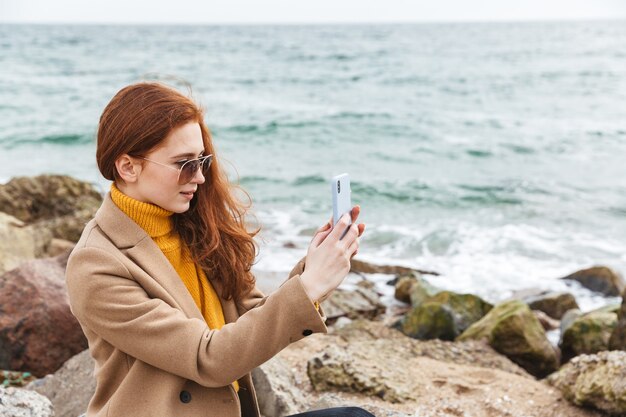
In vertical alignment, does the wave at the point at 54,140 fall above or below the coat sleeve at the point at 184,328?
below

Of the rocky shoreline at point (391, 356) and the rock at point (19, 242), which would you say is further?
the rock at point (19, 242)

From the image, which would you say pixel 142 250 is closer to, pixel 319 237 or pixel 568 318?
pixel 319 237

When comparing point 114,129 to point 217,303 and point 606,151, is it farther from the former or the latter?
point 606,151

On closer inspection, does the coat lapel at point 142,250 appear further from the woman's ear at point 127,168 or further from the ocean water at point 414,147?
the ocean water at point 414,147

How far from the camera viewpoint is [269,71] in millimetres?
37344

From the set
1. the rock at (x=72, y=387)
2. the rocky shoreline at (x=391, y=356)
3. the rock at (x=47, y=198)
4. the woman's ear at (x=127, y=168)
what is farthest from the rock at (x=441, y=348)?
the rock at (x=47, y=198)

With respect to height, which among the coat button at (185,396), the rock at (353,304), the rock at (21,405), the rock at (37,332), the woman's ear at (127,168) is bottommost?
the rock at (353,304)

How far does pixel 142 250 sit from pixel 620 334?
5203 mm

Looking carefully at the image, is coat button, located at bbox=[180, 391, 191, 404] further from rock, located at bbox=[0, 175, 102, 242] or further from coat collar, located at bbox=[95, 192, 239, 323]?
rock, located at bbox=[0, 175, 102, 242]

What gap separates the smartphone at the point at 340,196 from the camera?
1967 mm

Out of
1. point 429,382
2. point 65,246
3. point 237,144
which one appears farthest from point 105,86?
point 429,382

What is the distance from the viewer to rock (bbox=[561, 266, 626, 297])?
9.68 m

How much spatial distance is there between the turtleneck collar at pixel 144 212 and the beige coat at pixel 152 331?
0.03m

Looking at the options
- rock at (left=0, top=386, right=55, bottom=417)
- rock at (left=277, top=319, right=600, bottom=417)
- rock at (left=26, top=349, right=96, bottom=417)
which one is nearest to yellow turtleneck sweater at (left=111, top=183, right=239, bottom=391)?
rock at (left=0, top=386, right=55, bottom=417)
